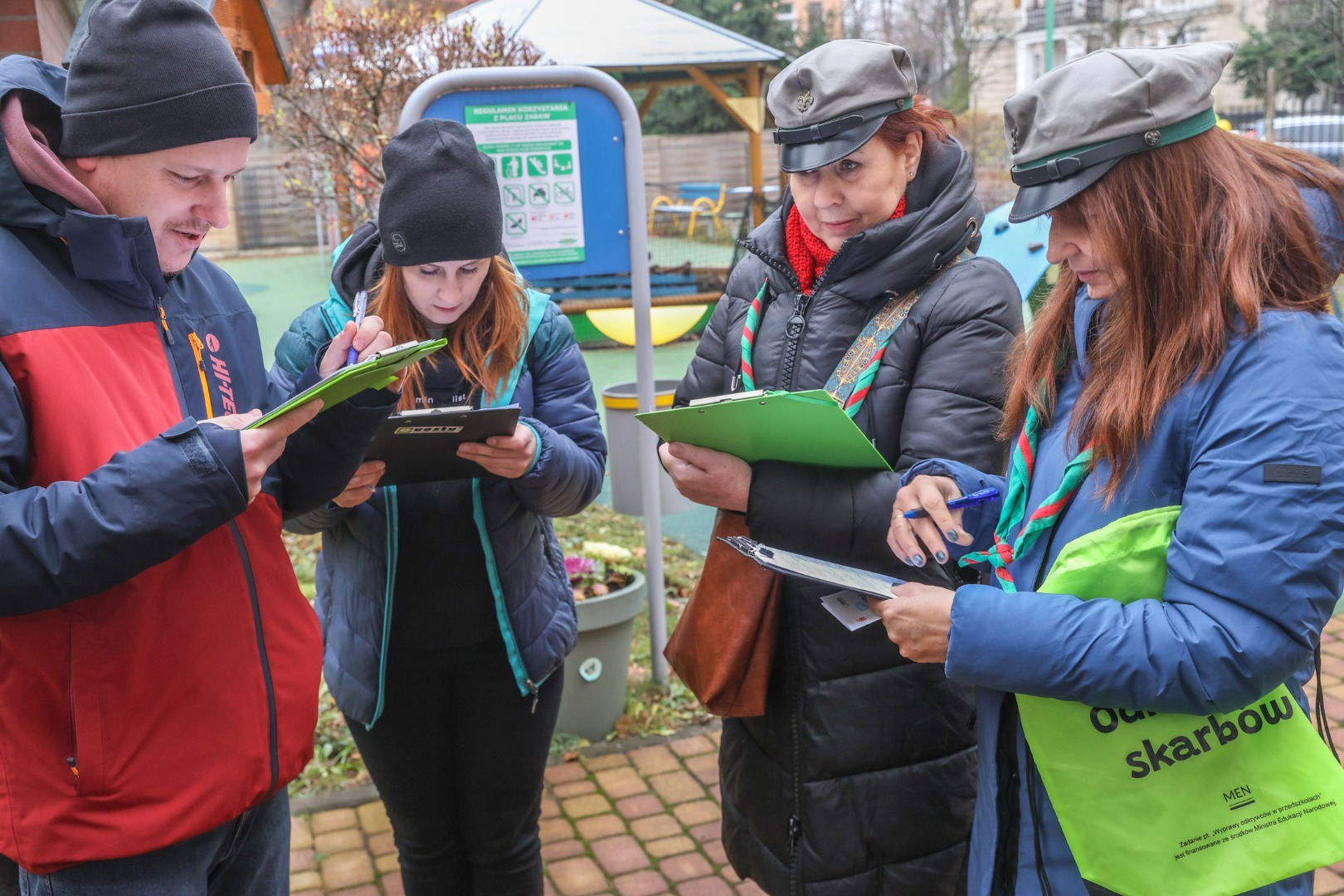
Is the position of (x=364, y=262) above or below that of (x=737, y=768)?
above

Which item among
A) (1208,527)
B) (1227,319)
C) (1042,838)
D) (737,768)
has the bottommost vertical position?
(737,768)

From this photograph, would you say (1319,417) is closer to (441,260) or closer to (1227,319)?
(1227,319)

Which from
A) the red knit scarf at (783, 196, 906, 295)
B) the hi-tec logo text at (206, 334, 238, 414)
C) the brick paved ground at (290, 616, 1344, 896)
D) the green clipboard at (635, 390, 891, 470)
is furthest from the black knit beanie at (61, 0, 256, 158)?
the brick paved ground at (290, 616, 1344, 896)

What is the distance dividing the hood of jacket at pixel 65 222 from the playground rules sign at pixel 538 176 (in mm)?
2624

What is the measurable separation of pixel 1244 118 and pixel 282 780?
2377cm

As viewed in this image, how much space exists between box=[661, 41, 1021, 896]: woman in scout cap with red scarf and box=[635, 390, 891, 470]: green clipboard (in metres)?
0.05

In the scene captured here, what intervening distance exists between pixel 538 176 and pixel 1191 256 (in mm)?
3218

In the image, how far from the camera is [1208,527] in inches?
60.4

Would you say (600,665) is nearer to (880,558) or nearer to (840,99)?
(880,558)

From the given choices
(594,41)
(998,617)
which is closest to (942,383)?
(998,617)

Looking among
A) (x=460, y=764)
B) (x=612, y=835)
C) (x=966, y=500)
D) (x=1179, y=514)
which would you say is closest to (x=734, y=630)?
(x=966, y=500)

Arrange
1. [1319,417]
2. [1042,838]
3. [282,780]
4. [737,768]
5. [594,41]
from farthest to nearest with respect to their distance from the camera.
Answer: [594,41] → [737,768] → [282,780] → [1042,838] → [1319,417]

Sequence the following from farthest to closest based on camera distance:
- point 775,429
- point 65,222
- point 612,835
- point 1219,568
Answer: point 612,835 < point 775,429 < point 65,222 < point 1219,568

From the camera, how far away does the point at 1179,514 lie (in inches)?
63.2
